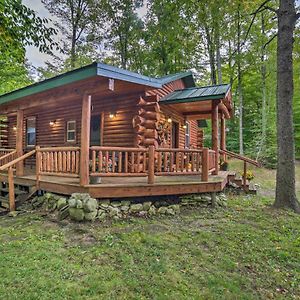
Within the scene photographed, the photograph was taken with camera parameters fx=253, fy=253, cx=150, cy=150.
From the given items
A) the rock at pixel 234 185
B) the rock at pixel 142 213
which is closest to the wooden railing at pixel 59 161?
the rock at pixel 142 213

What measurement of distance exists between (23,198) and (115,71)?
4.30 metres

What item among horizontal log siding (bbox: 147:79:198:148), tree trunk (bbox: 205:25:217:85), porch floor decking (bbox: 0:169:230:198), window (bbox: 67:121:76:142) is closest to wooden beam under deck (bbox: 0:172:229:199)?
porch floor decking (bbox: 0:169:230:198)

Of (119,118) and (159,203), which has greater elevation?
(119,118)

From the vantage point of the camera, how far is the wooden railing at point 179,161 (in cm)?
644

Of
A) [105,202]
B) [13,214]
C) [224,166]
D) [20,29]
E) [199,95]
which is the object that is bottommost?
[13,214]

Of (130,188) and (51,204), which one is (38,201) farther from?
(130,188)

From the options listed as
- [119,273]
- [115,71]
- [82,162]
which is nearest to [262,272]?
[119,273]

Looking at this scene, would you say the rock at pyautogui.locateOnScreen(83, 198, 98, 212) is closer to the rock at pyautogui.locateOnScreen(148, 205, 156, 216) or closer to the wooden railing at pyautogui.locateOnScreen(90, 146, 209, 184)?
the wooden railing at pyautogui.locateOnScreen(90, 146, 209, 184)

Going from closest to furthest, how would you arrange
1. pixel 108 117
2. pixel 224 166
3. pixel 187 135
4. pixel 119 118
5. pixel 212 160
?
pixel 212 160, pixel 119 118, pixel 108 117, pixel 224 166, pixel 187 135

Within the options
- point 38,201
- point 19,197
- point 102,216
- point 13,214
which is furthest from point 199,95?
point 13,214

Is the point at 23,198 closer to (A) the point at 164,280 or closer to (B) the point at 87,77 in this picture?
(B) the point at 87,77

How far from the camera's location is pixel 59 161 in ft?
20.8

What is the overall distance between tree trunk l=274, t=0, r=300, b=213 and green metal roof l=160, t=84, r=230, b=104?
5.52 ft

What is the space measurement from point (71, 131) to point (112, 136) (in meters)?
2.70
